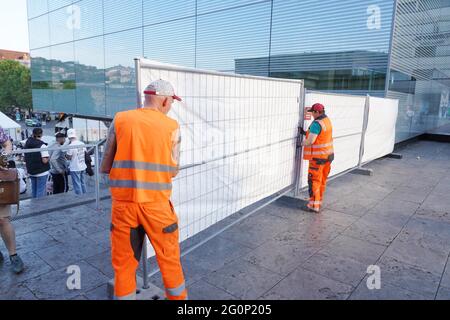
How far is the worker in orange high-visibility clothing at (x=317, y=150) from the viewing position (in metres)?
4.85

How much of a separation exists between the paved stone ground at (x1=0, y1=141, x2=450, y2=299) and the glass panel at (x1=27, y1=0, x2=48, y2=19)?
87.5ft

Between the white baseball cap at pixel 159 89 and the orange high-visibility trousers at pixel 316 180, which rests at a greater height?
the white baseball cap at pixel 159 89

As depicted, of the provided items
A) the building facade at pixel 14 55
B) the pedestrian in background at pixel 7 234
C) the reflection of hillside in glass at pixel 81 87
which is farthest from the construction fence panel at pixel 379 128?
the building facade at pixel 14 55

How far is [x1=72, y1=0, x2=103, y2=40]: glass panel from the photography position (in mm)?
20484

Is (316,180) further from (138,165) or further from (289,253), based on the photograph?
(138,165)

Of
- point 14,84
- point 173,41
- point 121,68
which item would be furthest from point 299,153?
point 14,84

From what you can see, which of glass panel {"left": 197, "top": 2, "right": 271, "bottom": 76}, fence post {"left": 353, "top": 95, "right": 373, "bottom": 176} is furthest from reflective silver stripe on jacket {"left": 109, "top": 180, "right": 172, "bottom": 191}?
glass panel {"left": 197, "top": 2, "right": 271, "bottom": 76}

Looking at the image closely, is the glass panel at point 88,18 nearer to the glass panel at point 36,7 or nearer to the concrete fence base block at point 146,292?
the glass panel at point 36,7

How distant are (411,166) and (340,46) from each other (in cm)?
467

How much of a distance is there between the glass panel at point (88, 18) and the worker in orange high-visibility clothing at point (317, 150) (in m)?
20.1

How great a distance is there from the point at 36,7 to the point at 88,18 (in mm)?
8524

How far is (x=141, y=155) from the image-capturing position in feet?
7.32

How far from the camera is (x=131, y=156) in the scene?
224cm

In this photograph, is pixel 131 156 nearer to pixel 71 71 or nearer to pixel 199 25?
pixel 199 25
